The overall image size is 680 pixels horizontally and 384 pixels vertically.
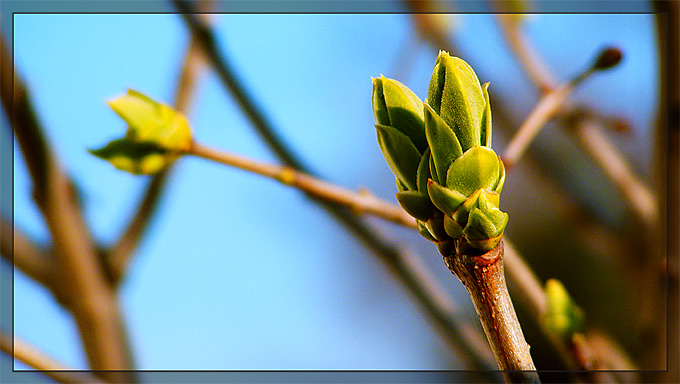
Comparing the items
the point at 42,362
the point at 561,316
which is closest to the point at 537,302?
the point at 561,316

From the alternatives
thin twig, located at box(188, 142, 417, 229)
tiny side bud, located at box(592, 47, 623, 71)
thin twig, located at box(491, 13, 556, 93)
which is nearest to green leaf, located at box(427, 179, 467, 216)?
thin twig, located at box(188, 142, 417, 229)

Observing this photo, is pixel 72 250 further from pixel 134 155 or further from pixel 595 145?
pixel 595 145

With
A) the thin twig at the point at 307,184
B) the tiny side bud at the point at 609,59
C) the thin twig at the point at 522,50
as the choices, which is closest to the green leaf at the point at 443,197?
the thin twig at the point at 307,184

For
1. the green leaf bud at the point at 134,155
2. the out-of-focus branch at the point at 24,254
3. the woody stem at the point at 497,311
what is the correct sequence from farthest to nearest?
the out-of-focus branch at the point at 24,254 → the green leaf bud at the point at 134,155 → the woody stem at the point at 497,311

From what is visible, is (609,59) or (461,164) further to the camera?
(609,59)

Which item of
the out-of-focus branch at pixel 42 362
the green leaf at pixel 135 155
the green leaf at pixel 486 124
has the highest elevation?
the green leaf at pixel 135 155

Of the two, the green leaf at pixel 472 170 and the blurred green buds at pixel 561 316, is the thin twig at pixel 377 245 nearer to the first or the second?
the blurred green buds at pixel 561 316

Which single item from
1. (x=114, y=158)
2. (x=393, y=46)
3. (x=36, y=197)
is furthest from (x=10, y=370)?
(x=393, y=46)
